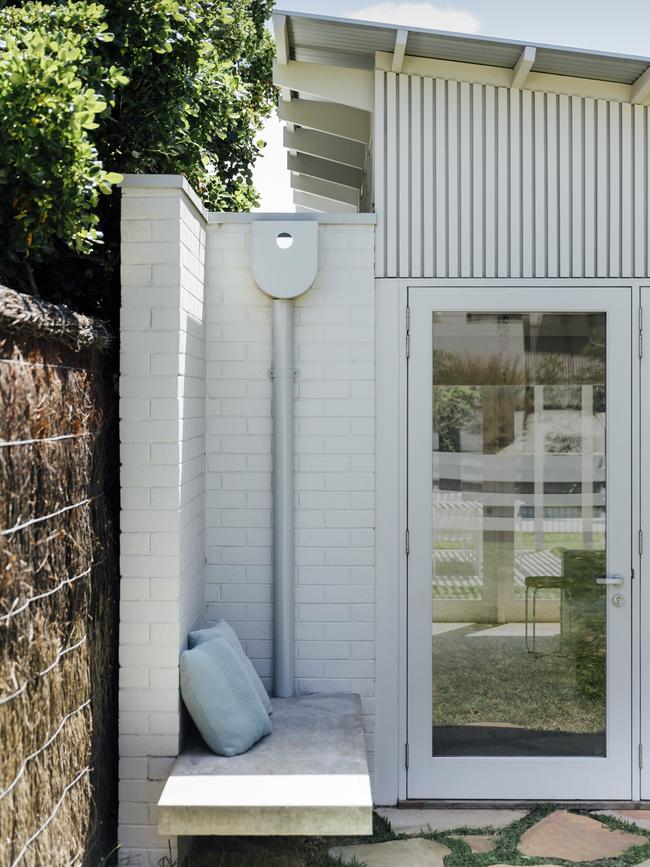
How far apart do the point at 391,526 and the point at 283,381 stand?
2.56ft

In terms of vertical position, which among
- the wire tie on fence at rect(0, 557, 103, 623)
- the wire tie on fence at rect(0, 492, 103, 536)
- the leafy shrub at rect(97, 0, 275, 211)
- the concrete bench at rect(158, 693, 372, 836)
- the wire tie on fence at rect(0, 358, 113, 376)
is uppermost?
the leafy shrub at rect(97, 0, 275, 211)

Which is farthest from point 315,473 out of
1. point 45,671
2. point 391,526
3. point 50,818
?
point 50,818

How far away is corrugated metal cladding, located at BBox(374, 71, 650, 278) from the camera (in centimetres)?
409

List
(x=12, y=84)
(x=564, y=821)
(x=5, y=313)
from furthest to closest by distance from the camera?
(x=564, y=821), (x=12, y=84), (x=5, y=313)

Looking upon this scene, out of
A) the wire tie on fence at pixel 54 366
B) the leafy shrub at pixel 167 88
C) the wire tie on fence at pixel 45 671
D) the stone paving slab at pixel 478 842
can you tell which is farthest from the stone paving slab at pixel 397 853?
the leafy shrub at pixel 167 88

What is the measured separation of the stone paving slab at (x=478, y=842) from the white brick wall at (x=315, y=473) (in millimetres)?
562

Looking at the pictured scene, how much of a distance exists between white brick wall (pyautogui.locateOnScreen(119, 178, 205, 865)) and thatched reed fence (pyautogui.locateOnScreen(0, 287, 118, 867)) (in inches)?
3.0

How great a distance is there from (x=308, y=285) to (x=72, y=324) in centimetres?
136

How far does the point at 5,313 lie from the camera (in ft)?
7.36

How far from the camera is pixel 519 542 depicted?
13.4 ft

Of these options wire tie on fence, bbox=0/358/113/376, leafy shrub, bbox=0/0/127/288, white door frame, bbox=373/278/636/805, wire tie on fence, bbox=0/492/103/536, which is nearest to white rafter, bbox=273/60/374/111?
white door frame, bbox=373/278/636/805

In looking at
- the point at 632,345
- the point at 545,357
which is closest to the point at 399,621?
the point at 545,357

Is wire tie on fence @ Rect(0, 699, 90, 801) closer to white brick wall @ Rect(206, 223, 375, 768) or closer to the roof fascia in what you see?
white brick wall @ Rect(206, 223, 375, 768)

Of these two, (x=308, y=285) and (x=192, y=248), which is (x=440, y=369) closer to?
(x=308, y=285)
